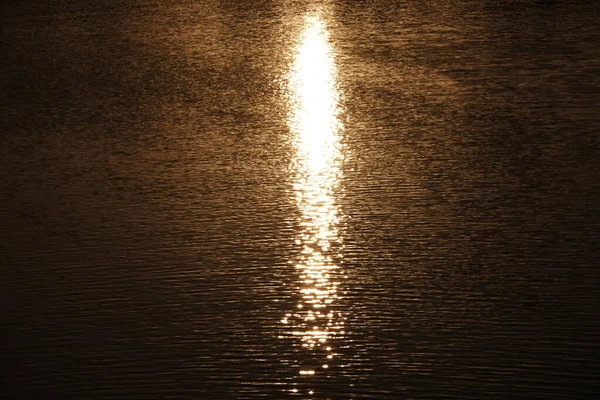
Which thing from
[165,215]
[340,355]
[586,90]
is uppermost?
[340,355]

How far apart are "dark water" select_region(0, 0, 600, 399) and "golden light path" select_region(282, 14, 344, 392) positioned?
19 mm

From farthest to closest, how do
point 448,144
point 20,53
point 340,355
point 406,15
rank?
point 406,15
point 20,53
point 448,144
point 340,355

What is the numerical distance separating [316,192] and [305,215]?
0.39m

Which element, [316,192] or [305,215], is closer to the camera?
[305,215]

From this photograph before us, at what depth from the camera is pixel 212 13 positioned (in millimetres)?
12961

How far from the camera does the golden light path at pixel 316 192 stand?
16.7 feet

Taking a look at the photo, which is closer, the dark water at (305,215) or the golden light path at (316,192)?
the dark water at (305,215)

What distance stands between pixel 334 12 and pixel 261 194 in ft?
20.3

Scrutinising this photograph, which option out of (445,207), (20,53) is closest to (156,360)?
(445,207)

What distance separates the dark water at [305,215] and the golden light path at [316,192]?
0.7 inches

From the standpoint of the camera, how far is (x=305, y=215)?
6508 mm

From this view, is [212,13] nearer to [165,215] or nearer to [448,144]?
[448,144]

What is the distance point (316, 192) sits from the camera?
687 centimetres

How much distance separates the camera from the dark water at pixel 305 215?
4.76m
